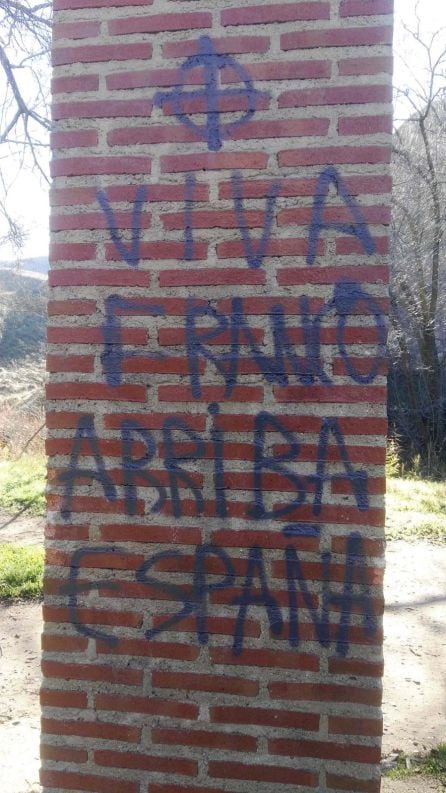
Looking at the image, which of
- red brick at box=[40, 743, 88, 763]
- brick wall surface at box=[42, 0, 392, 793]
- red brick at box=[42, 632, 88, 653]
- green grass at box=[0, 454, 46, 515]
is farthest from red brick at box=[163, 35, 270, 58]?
green grass at box=[0, 454, 46, 515]

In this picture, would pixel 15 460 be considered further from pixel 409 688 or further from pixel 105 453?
pixel 105 453

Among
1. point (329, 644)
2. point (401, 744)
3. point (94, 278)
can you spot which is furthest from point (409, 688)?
point (94, 278)

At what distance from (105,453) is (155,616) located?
1.89 ft

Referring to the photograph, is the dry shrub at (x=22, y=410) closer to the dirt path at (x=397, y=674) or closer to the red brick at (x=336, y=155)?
the dirt path at (x=397, y=674)

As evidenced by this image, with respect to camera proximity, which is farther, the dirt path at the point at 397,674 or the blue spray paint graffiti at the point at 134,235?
the dirt path at the point at 397,674

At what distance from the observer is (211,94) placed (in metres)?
2.33

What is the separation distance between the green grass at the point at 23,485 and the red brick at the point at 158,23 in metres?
6.68

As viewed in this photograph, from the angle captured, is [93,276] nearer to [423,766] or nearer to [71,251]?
[71,251]

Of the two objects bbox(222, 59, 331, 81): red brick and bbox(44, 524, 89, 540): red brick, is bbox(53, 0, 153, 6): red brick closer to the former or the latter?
bbox(222, 59, 331, 81): red brick

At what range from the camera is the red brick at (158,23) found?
2.33 m

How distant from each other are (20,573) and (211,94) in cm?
487

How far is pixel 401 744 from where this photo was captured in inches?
146

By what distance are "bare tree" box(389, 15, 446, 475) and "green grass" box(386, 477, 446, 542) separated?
14.0 feet

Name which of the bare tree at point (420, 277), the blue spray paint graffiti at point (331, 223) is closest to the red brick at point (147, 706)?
the blue spray paint graffiti at point (331, 223)
